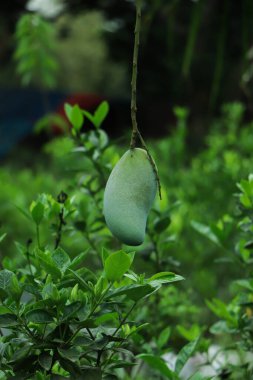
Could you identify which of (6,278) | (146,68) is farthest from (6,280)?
(146,68)

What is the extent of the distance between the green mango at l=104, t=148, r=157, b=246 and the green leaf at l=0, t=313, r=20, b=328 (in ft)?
0.59

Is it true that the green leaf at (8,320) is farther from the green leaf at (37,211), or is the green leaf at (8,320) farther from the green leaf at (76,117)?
the green leaf at (76,117)

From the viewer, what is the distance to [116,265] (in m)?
0.64

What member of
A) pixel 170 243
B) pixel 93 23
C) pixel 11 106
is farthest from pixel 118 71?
pixel 170 243

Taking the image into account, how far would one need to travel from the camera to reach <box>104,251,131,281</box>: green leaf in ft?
2.08

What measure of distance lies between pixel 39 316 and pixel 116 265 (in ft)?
0.37

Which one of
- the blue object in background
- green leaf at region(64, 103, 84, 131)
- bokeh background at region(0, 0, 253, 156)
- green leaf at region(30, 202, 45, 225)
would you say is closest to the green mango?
green leaf at region(30, 202, 45, 225)

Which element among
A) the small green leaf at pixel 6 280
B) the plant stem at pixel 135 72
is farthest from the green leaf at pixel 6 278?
the plant stem at pixel 135 72

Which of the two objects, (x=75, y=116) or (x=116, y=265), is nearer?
(x=116, y=265)

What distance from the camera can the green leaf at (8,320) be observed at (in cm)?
71

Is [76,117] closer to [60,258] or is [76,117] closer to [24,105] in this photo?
[60,258]

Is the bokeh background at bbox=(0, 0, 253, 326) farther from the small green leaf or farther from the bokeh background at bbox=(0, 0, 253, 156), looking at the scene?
the small green leaf

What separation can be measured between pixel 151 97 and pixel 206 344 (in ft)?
31.4

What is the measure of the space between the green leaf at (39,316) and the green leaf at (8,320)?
0.07ft
